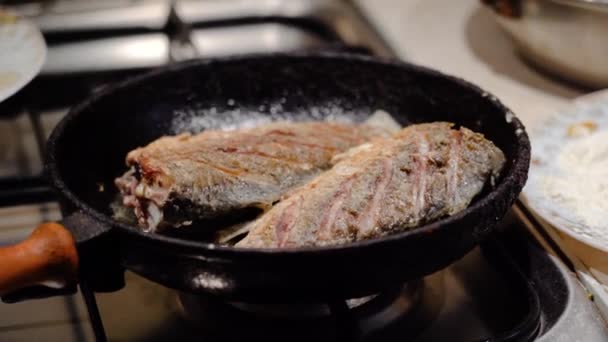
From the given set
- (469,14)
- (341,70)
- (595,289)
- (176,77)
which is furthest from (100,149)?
(469,14)

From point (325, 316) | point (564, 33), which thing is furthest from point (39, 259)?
point (564, 33)

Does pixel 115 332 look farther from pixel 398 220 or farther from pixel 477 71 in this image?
pixel 477 71

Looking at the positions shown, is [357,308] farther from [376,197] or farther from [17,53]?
[17,53]

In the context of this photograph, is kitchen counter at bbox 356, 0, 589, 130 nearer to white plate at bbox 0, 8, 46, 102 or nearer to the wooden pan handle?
white plate at bbox 0, 8, 46, 102

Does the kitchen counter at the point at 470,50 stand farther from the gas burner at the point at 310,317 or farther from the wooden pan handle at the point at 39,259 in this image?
the wooden pan handle at the point at 39,259

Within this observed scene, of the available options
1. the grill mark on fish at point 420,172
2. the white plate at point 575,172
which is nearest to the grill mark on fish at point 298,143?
the grill mark on fish at point 420,172

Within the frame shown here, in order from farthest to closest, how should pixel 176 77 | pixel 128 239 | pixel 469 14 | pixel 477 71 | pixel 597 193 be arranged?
pixel 469 14
pixel 477 71
pixel 176 77
pixel 597 193
pixel 128 239

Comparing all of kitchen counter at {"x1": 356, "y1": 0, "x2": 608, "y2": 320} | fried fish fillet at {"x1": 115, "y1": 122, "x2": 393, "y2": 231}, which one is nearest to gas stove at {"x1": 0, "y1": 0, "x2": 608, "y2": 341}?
fried fish fillet at {"x1": 115, "y1": 122, "x2": 393, "y2": 231}

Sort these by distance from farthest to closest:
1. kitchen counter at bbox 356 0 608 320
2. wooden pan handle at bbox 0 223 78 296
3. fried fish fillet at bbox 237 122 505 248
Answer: kitchen counter at bbox 356 0 608 320 < fried fish fillet at bbox 237 122 505 248 < wooden pan handle at bbox 0 223 78 296
